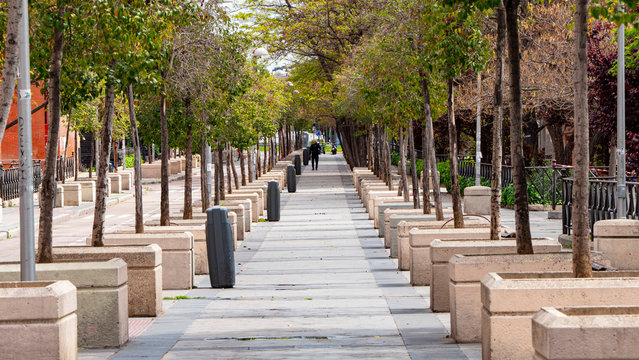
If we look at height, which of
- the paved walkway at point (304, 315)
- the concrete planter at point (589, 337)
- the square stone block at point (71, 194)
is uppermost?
the concrete planter at point (589, 337)

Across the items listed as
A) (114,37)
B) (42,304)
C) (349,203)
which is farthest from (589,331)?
(349,203)

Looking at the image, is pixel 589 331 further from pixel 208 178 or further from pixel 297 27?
pixel 297 27

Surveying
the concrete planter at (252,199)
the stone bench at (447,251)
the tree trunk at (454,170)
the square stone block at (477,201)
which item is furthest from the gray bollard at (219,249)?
the square stone block at (477,201)

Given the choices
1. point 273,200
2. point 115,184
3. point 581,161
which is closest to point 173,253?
point 581,161

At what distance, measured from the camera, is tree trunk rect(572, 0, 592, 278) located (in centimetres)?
798

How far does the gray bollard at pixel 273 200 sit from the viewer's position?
29.3 meters

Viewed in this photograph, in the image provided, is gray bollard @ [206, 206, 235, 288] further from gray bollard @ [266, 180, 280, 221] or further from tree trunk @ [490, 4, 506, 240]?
gray bollard @ [266, 180, 280, 221]

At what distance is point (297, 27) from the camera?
43656 millimetres

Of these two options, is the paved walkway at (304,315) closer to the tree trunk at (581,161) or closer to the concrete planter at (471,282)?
the concrete planter at (471,282)

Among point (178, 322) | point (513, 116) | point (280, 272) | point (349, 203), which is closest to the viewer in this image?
point (513, 116)

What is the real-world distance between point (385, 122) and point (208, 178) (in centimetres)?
447

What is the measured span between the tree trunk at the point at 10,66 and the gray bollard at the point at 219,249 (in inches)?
222

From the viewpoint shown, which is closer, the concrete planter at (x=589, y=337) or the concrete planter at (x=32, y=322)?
the concrete planter at (x=589, y=337)

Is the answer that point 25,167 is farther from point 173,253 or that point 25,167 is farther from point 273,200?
point 273,200
